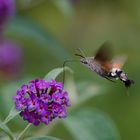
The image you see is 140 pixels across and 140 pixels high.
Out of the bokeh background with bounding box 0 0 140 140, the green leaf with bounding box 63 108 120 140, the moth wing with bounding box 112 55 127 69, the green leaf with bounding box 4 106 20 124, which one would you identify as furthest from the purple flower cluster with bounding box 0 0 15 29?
the green leaf with bounding box 4 106 20 124

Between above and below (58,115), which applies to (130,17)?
below

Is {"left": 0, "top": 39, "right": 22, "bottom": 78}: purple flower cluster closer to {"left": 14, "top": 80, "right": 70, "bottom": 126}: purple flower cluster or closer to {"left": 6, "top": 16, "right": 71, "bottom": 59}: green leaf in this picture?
{"left": 6, "top": 16, "right": 71, "bottom": 59}: green leaf

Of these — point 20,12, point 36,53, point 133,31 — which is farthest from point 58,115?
point 133,31

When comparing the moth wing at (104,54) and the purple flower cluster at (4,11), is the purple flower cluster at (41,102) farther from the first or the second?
the purple flower cluster at (4,11)

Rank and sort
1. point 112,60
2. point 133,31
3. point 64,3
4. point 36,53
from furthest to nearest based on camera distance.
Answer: point 133,31
point 36,53
point 64,3
point 112,60

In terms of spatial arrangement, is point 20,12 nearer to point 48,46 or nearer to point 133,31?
point 48,46

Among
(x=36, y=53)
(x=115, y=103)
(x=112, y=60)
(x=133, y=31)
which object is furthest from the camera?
Answer: (x=133, y=31)

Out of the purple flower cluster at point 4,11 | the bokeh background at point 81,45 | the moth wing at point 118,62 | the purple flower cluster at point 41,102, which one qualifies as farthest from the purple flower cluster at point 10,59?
the purple flower cluster at point 41,102
